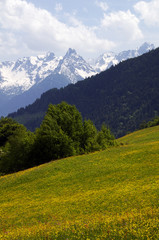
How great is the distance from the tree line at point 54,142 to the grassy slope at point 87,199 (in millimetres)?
14768

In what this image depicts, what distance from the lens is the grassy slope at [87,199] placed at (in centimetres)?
1427

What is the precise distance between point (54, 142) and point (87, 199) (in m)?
37.9

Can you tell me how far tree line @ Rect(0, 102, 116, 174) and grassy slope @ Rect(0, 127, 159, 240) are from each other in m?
14.8

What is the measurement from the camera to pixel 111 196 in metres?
25.2

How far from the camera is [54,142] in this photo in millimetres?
63312

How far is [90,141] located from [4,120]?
2189 inches

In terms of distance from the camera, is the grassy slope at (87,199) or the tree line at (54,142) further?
the tree line at (54,142)

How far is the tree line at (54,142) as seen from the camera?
2500 inches

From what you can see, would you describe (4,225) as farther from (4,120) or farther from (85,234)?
(4,120)

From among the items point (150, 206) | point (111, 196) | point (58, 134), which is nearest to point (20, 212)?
point (111, 196)

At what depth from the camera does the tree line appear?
208 feet

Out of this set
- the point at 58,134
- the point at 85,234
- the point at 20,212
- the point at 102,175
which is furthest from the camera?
the point at 58,134

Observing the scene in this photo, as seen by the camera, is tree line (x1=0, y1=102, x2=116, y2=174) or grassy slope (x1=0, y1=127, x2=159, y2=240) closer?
grassy slope (x1=0, y1=127, x2=159, y2=240)

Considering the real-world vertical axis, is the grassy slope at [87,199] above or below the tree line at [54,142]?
below
